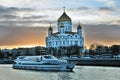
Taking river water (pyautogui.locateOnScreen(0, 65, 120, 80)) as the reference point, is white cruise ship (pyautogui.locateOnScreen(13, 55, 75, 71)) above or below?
above

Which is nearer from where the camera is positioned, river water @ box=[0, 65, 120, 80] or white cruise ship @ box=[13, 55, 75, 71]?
river water @ box=[0, 65, 120, 80]

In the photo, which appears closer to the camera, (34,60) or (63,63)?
(63,63)

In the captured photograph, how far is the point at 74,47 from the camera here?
591 ft

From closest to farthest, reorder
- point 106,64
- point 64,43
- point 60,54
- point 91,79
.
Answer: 1. point 91,79
2. point 106,64
3. point 60,54
4. point 64,43

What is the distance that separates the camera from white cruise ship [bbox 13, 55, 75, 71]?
9088cm

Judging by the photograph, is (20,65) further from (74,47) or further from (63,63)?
(74,47)

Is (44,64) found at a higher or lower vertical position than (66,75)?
higher

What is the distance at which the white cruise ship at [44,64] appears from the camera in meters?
90.9

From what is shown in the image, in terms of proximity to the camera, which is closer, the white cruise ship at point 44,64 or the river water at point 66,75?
the river water at point 66,75

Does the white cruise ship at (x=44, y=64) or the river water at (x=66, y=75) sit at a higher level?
the white cruise ship at (x=44, y=64)

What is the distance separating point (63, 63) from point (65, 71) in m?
2.06

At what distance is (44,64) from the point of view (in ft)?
313

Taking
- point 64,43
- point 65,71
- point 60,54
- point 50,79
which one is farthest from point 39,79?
point 64,43

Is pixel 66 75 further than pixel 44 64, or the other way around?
pixel 44 64
